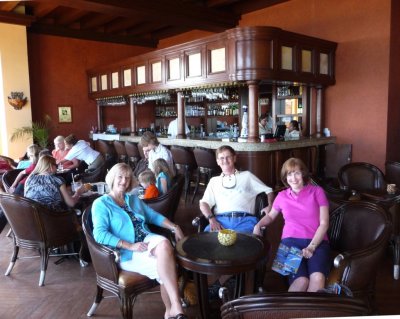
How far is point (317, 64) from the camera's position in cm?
675

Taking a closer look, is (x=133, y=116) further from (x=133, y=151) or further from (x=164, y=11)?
(x=164, y=11)

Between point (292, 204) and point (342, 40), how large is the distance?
536cm

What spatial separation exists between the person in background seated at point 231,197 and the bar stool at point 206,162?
2.70 m

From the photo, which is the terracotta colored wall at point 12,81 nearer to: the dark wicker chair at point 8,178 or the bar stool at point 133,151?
the bar stool at point 133,151

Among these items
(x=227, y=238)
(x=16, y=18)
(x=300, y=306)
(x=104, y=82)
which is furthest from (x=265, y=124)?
(x=300, y=306)

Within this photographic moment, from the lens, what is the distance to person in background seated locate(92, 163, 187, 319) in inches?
94.9


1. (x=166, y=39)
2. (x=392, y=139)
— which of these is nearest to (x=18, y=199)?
(x=392, y=139)

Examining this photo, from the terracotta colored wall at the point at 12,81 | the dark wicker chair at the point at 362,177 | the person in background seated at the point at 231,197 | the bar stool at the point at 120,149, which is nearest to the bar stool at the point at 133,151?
the bar stool at the point at 120,149

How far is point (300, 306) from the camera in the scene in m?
1.33

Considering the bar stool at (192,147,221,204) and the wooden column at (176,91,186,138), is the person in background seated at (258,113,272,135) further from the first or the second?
the bar stool at (192,147,221,204)

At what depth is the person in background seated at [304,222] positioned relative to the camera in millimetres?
2379

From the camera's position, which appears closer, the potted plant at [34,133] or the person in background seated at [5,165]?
the person in background seated at [5,165]

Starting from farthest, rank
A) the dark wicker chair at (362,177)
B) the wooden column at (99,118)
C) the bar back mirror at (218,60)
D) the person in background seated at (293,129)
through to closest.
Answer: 1. the wooden column at (99,118)
2. the person in background seated at (293,129)
3. the bar back mirror at (218,60)
4. the dark wicker chair at (362,177)

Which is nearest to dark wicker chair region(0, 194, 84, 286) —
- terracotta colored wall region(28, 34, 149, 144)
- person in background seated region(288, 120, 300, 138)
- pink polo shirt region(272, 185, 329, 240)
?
pink polo shirt region(272, 185, 329, 240)
